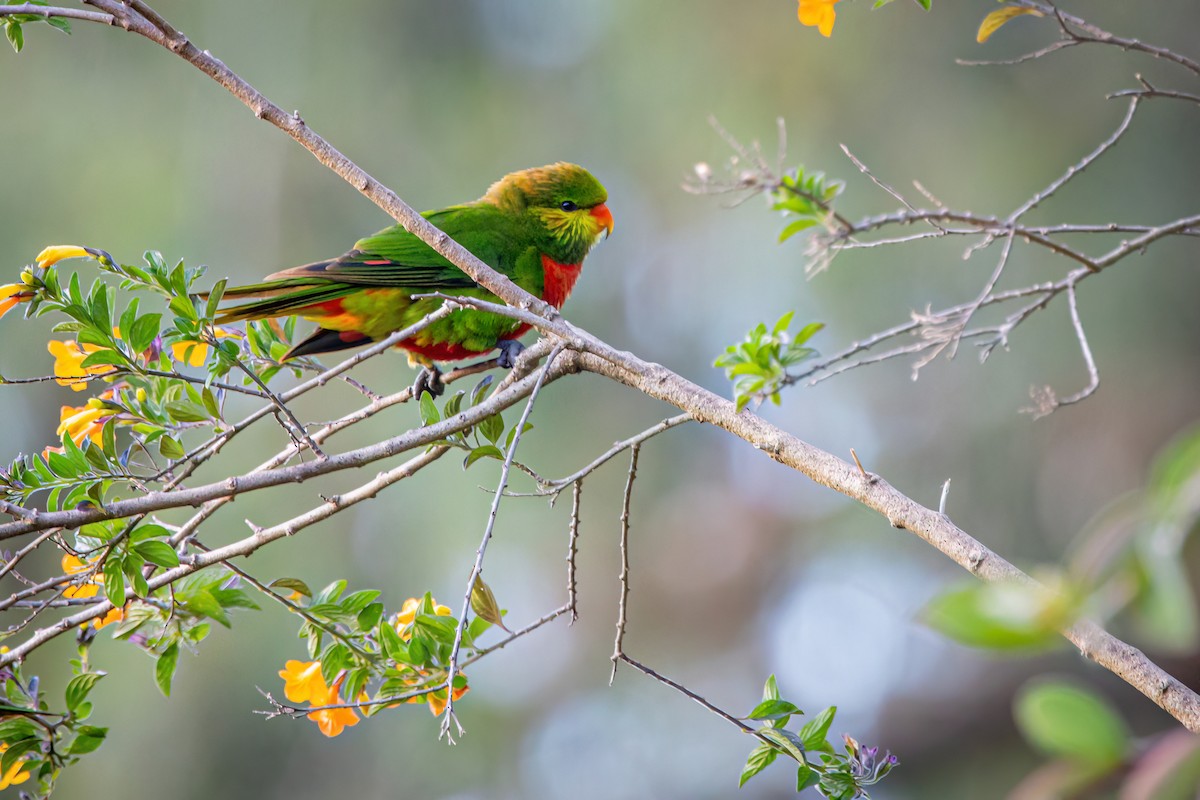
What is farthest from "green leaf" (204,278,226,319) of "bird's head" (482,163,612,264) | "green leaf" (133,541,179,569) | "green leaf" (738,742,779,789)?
"bird's head" (482,163,612,264)

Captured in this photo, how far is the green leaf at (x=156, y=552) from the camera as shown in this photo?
1466 mm

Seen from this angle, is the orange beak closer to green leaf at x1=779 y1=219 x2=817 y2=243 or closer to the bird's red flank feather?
the bird's red flank feather

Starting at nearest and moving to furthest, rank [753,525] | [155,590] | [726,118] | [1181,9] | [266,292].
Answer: [155,590]
[266,292]
[1181,9]
[726,118]
[753,525]

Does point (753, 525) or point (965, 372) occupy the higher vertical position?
point (965, 372)

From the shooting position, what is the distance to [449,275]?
302cm

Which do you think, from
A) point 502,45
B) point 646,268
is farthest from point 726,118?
point 502,45

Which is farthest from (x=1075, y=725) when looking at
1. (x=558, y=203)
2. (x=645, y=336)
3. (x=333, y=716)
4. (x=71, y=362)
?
(x=645, y=336)

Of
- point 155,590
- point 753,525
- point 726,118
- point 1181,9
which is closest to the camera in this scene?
point 155,590

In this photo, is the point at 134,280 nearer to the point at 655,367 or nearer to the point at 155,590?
the point at 155,590

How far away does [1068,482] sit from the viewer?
15.6 ft

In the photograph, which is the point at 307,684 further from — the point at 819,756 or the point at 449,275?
the point at 449,275

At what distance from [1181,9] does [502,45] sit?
3976mm

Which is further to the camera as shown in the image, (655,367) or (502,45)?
(502,45)

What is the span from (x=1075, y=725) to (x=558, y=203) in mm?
3042
